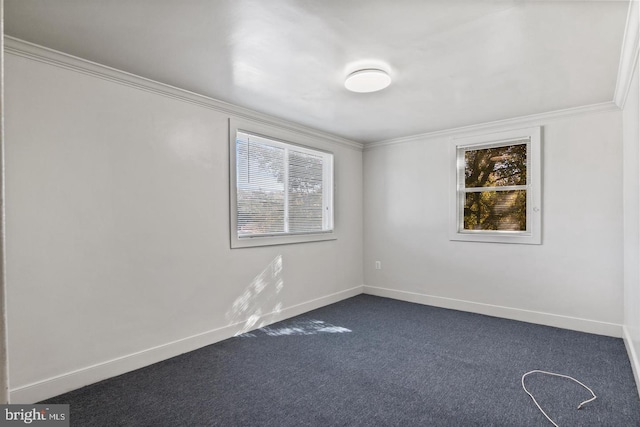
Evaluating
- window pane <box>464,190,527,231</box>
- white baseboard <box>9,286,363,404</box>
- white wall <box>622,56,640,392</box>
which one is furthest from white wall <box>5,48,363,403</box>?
white wall <box>622,56,640,392</box>

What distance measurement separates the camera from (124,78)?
9.03ft

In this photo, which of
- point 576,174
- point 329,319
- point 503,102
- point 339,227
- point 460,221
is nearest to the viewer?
point 503,102

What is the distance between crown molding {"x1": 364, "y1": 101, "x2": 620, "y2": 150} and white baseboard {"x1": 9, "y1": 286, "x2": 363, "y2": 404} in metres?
2.94

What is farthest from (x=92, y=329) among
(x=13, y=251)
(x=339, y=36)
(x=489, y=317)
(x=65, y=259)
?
(x=489, y=317)

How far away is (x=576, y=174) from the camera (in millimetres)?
3682

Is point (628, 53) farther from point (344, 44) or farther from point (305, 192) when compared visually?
point (305, 192)

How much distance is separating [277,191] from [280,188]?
0.21ft

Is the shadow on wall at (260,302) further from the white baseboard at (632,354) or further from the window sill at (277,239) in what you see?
the white baseboard at (632,354)

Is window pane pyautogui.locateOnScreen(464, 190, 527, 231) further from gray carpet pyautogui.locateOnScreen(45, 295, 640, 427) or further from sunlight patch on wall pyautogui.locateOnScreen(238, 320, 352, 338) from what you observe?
sunlight patch on wall pyautogui.locateOnScreen(238, 320, 352, 338)

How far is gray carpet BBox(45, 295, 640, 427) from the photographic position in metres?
2.16

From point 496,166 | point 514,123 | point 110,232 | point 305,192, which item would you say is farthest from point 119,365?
point 514,123

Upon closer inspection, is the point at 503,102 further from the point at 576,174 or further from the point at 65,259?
the point at 65,259

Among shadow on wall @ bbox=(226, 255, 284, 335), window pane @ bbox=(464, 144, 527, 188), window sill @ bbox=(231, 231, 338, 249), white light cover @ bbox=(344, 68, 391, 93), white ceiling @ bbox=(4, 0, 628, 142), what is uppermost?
white ceiling @ bbox=(4, 0, 628, 142)

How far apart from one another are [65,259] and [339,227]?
3.26 metres
